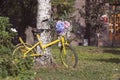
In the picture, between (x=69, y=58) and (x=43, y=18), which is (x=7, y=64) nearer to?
(x=43, y=18)

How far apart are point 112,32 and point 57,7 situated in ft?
20.9

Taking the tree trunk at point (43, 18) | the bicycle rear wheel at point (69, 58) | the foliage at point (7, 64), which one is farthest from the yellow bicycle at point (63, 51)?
the foliage at point (7, 64)

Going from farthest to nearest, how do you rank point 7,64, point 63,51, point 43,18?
point 63,51
point 43,18
point 7,64

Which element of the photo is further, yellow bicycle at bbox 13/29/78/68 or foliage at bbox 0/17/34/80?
yellow bicycle at bbox 13/29/78/68

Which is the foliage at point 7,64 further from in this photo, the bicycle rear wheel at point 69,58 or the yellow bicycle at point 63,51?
the bicycle rear wheel at point 69,58

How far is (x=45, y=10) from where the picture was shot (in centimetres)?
1135

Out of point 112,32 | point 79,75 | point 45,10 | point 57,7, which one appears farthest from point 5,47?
point 112,32

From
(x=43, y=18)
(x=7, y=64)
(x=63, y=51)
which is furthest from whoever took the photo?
(x=63, y=51)

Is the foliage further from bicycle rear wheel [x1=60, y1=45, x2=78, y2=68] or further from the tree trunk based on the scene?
bicycle rear wheel [x1=60, y1=45, x2=78, y2=68]

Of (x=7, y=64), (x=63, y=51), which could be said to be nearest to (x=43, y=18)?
(x=63, y=51)

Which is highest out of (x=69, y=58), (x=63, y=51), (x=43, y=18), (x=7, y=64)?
(x=43, y=18)

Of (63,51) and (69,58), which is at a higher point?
(63,51)

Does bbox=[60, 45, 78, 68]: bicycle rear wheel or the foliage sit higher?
the foliage

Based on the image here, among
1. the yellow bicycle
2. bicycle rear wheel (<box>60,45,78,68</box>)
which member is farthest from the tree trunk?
bicycle rear wheel (<box>60,45,78,68</box>)
